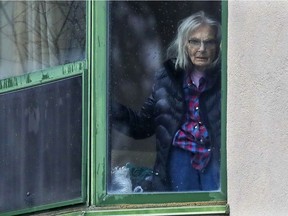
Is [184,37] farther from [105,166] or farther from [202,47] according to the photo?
[105,166]

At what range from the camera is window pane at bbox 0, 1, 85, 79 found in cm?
861

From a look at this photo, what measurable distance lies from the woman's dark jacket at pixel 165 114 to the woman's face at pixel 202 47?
0.31 ft

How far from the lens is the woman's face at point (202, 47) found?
8133 mm

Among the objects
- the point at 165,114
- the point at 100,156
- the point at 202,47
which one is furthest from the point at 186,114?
the point at 100,156

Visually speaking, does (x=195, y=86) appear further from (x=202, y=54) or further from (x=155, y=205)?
(x=155, y=205)

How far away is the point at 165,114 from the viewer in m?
8.19

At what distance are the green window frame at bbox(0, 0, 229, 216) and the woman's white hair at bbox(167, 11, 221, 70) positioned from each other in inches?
6.1

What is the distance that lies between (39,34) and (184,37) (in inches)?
52.2

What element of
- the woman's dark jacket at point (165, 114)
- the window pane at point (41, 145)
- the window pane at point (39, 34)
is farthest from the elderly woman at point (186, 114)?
the window pane at point (39, 34)

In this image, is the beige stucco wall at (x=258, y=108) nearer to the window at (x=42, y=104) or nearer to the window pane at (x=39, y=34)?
the window at (x=42, y=104)

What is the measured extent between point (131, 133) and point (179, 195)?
602mm

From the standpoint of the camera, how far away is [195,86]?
8.16m

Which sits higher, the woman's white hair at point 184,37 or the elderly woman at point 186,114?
the woman's white hair at point 184,37

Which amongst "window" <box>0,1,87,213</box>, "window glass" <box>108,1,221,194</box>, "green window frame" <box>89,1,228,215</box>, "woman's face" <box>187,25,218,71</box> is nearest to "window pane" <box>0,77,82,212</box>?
"window" <box>0,1,87,213</box>
